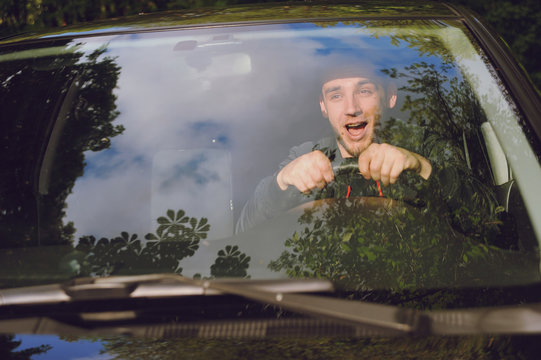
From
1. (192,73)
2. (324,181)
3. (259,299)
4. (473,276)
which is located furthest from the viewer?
(192,73)

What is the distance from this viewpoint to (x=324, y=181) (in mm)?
1957

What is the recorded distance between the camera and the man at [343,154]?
1.93 m

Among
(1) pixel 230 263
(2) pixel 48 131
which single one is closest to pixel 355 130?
(1) pixel 230 263

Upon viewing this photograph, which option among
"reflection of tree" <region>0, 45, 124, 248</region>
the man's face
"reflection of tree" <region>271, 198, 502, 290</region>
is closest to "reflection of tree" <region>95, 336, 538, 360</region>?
"reflection of tree" <region>271, 198, 502, 290</region>

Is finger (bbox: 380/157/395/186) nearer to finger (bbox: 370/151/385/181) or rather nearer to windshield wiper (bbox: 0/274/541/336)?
finger (bbox: 370/151/385/181)

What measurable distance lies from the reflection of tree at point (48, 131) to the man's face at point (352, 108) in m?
0.67

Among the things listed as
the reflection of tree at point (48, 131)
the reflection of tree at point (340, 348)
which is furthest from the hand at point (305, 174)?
the reflection of tree at point (340, 348)

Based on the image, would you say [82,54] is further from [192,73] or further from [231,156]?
[231,156]

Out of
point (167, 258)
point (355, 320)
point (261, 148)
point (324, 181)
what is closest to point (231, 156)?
point (261, 148)

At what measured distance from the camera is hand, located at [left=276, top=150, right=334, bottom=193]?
197 centimetres

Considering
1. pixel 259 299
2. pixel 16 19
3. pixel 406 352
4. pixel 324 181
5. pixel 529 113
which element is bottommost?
pixel 406 352

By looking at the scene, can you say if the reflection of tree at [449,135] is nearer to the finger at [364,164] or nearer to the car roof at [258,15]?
the finger at [364,164]

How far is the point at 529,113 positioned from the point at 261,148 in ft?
2.46

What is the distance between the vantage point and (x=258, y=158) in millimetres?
2004
